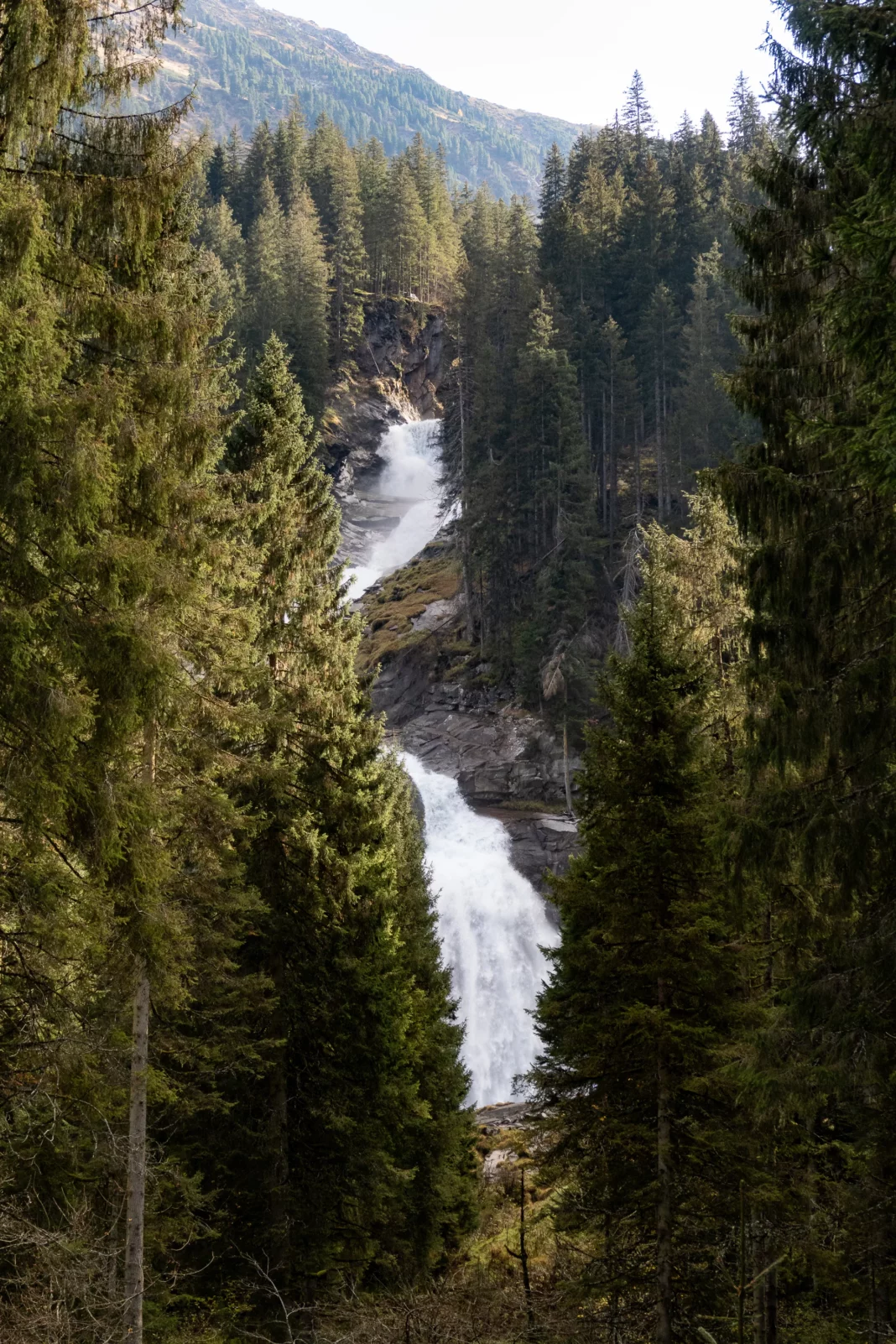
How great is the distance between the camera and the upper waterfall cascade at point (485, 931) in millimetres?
29969

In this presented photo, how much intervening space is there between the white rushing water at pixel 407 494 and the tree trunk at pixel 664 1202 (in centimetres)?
5123

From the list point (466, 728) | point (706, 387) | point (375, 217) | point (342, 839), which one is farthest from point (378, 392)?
point (342, 839)

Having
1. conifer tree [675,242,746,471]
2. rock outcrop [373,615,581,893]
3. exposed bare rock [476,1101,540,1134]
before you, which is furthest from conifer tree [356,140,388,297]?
exposed bare rock [476,1101,540,1134]

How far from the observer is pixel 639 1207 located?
9836 millimetres

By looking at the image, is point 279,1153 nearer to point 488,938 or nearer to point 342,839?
point 342,839

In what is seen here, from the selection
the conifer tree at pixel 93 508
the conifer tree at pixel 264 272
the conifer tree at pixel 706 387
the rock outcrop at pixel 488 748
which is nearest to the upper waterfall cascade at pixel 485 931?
the rock outcrop at pixel 488 748

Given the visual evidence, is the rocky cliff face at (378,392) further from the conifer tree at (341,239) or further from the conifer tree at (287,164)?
the conifer tree at (287,164)

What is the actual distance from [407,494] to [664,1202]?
6533cm

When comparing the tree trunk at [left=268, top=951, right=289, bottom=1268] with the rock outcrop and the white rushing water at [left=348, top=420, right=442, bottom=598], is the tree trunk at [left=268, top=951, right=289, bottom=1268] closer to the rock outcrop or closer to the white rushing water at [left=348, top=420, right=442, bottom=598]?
the rock outcrop

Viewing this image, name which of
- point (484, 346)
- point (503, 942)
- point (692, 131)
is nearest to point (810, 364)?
Answer: point (503, 942)

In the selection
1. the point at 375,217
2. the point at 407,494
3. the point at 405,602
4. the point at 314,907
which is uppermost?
the point at 375,217

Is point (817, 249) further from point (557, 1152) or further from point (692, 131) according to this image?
point (692, 131)

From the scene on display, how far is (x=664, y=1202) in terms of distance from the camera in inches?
369

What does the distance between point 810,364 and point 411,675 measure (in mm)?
39993
